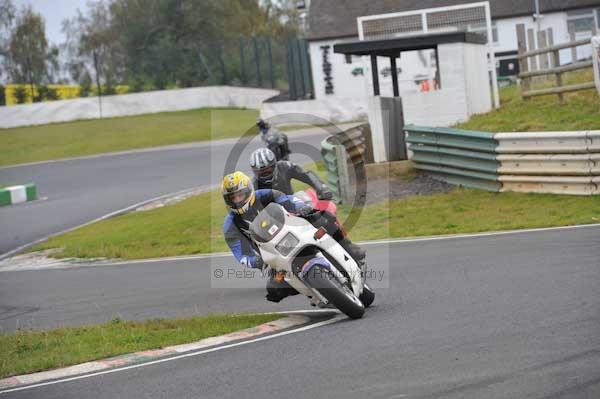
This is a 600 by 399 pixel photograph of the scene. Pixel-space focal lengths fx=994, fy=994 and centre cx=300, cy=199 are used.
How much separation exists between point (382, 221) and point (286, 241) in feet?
28.0

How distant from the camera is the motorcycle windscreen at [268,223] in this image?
27.9 feet

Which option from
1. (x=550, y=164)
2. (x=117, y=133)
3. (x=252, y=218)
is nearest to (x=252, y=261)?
(x=252, y=218)

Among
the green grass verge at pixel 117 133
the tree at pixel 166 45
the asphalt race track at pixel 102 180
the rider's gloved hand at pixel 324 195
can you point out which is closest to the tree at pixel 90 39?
the tree at pixel 166 45

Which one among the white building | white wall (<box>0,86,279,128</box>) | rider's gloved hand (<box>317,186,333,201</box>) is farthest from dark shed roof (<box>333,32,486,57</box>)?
white wall (<box>0,86,279,128</box>)

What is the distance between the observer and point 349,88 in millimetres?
54531

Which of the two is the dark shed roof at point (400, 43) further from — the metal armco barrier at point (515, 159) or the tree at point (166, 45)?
the tree at point (166, 45)

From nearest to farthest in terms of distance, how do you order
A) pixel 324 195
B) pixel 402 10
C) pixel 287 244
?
pixel 287 244 < pixel 324 195 < pixel 402 10

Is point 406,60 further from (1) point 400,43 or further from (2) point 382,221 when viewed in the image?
A: (2) point 382,221

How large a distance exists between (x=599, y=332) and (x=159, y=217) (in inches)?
618

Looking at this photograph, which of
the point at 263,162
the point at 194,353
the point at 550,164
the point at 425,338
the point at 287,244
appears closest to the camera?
the point at 425,338

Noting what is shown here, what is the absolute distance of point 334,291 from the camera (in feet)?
27.9

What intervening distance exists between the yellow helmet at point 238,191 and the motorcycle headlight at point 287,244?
83cm

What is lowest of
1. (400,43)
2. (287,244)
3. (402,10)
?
(287,244)

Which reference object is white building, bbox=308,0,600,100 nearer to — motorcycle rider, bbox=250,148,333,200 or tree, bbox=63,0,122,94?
tree, bbox=63,0,122,94
